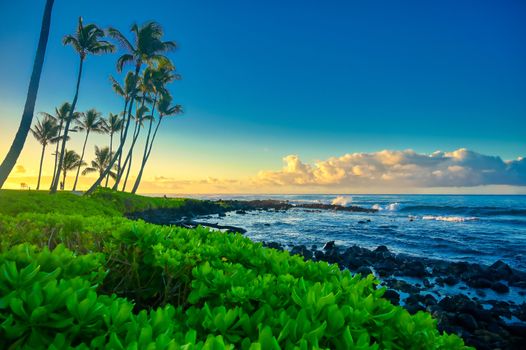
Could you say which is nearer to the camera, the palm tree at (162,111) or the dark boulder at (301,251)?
the dark boulder at (301,251)

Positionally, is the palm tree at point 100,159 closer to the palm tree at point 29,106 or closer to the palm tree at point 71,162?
the palm tree at point 71,162

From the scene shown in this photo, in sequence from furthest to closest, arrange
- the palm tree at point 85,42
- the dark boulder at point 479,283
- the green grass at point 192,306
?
the palm tree at point 85,42 → the dark boulder at point 479,283 → the green grass at point 192,306

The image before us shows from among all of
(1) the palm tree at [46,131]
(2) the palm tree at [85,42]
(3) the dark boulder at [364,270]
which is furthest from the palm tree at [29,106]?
(1) the palm tree at [46,131]

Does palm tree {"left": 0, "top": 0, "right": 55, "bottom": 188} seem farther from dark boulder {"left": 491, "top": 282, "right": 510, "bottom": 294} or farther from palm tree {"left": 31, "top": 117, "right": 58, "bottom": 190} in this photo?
palm tree {"left": 31, "top": 117, "right": 58, "bottom": 190}

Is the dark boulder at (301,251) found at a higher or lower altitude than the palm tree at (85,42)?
lower

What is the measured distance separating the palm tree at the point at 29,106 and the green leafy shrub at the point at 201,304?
12.1 metres

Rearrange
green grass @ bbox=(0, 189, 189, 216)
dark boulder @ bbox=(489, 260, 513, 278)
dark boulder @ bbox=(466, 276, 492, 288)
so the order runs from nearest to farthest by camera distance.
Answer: dark boulder @ bbox=(466, 276, 492, 288) → dark boulder @ bbox=(489, 260, 513, 278) → green grass @ bbox=(0, 189, 189, 216)

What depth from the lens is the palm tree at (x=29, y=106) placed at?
41.3 ft

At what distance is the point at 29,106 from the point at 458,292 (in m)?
17.3

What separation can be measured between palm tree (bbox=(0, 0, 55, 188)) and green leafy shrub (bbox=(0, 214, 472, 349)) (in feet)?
39.6

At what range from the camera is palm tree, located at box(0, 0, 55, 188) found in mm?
12594

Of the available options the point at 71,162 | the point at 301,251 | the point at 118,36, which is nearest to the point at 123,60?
the point at 118,36

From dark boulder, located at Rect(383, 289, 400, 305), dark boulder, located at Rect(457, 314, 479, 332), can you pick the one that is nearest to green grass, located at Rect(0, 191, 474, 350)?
dark boulder, located at Rect(457, 314, 479, 332)

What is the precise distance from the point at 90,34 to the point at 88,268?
25.7 m
